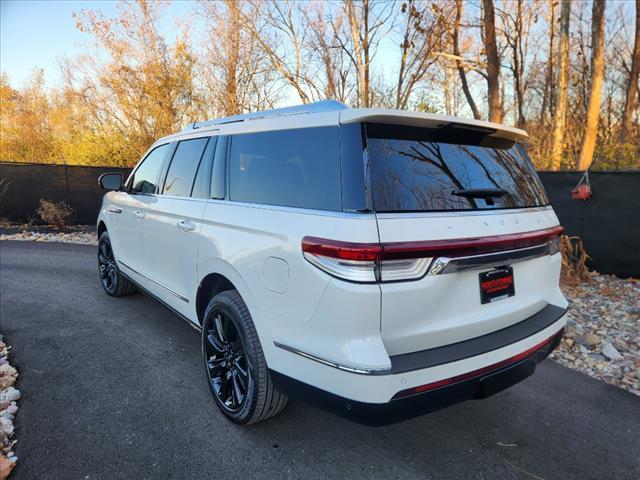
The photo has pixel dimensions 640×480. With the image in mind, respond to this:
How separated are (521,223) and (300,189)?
122 cm

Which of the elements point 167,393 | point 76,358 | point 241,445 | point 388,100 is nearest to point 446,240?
point 241,445

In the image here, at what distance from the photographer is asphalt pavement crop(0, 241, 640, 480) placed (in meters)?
2.20

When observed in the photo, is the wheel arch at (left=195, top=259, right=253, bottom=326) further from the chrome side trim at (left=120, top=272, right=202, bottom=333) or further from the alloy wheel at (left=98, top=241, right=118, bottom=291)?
the alloy wheel at (left=98, top=241, right=118, bottom=291)

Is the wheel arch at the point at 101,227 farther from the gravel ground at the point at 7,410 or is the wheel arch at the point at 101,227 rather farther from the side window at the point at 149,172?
the gravel ground at the point at 7,410

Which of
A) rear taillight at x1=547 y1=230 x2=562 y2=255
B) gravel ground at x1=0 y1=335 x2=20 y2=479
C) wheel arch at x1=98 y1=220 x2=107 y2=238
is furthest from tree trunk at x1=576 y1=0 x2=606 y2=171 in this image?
gravel ground at x1=0 y1=335 x2=20 y2=479

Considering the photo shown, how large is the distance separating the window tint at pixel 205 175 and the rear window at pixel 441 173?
1.45m

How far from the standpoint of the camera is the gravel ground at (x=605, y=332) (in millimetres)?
3443

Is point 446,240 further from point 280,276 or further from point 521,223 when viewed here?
point 280,276

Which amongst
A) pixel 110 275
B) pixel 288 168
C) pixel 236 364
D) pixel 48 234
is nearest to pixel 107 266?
pixel 110 275

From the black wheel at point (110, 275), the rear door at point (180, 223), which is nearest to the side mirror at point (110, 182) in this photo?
the black wheel at point (110, 275)

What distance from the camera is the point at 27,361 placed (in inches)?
131

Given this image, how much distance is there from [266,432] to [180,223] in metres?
1.61

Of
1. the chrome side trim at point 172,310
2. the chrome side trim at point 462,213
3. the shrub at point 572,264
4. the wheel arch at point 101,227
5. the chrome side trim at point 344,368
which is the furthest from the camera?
the shrub at point 572,264

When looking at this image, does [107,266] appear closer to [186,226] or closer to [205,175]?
[186,226]
